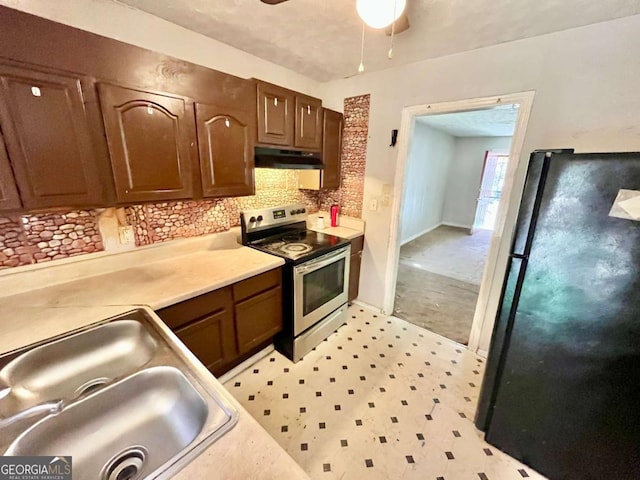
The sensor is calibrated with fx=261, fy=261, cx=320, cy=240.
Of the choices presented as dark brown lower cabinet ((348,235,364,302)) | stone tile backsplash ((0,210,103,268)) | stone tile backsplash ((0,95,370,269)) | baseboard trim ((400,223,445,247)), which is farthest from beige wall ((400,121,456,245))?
stone tile backsplash ((0,210,103,268))

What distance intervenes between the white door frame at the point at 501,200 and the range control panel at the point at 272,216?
3.08ft

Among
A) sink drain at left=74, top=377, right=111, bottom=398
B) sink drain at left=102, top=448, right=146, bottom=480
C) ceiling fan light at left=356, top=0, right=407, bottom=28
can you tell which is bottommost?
sink drain at left=102, top=448, right=146, bottom=480

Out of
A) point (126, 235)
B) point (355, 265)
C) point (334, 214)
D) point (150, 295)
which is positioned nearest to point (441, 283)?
point (355, 265)

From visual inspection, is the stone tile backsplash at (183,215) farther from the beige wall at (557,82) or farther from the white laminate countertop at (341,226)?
the beige wall at (557,82)

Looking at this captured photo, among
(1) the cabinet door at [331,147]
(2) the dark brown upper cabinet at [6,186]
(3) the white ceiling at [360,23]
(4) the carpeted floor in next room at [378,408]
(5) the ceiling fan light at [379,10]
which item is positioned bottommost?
(4) the carpeted floor in next room at [378,408]

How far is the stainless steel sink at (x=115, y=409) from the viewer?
719mm

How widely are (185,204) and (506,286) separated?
6.94 feet

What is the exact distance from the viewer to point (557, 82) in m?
1.67

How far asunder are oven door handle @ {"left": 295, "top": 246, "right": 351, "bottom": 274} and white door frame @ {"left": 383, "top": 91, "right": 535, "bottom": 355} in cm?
59

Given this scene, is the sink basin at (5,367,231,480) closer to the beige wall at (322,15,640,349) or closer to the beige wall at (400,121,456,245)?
the beige wall at (322,15,640,349)

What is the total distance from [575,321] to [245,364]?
2078mm

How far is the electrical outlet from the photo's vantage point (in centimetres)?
166

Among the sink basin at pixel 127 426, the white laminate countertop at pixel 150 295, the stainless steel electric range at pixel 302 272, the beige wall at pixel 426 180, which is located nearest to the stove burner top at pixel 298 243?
the stainless steel electric range at pixel 302 272

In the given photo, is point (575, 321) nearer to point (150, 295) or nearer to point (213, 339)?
point (213, 339)
